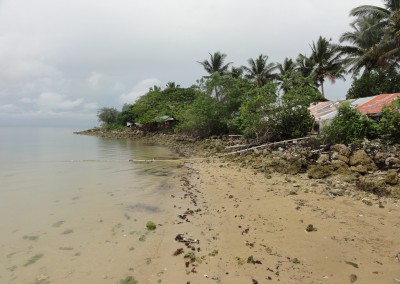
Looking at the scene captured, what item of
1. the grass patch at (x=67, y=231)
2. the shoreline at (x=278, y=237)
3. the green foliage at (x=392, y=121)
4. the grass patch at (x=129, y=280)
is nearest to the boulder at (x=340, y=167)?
the shoreline at (x=278, y=237)

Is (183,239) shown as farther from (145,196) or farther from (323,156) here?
(323,156)

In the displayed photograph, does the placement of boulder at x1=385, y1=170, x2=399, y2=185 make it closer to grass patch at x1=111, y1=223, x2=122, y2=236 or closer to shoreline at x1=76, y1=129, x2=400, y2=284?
shoreline at x1=76, y1=129, x2=400, y2=284

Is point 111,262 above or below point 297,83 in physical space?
below

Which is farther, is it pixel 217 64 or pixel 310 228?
pixel 217 64

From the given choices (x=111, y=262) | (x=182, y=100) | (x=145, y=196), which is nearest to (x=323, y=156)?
(x=145, y=196)

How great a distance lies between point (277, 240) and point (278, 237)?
0.46 ft

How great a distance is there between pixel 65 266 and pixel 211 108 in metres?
23.3

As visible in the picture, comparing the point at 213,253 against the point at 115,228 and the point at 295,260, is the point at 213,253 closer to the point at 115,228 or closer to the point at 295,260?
the point at 295,260

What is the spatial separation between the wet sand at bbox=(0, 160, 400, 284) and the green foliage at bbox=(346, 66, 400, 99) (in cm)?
1899

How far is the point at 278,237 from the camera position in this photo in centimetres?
601

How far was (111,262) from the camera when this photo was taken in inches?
213

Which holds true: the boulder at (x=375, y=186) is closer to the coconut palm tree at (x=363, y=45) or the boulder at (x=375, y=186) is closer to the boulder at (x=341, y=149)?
the boulder at (x=341, y=149)

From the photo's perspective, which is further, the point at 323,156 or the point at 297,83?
the point at 297,83

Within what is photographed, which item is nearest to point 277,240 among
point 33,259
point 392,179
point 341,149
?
point 33,259
